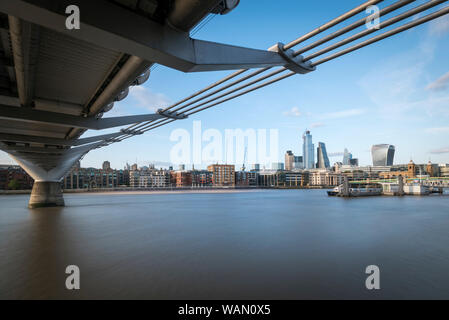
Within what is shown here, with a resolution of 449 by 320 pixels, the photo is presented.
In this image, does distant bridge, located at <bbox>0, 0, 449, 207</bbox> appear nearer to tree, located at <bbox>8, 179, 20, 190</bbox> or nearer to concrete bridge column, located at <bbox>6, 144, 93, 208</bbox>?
concrete bridge column, located at <bbox>6, 144, 93, 208</bbox>

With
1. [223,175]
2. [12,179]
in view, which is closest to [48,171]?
[12,179]

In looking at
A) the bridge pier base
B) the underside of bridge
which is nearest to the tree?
the bridge pier base

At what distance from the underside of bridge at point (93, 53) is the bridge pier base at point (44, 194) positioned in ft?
63.3

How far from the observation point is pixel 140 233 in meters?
17.9

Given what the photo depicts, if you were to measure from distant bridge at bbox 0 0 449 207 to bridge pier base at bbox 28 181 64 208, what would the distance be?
2305 centimetres

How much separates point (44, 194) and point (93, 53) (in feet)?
101

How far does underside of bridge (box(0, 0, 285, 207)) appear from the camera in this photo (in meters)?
4.32

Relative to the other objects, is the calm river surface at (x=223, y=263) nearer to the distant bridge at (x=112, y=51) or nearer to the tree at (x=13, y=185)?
the distant bridge at (x=112, y=51)

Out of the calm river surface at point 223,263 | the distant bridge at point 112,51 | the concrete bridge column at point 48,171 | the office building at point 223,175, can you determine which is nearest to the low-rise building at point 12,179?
the concrete bridge column at point 48,171

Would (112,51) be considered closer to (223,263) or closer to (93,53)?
(93,53)

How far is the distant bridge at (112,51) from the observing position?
441cm
